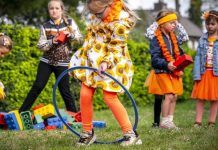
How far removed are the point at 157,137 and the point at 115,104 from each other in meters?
0.79

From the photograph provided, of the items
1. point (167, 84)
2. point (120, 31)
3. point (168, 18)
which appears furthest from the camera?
point (168, 18)

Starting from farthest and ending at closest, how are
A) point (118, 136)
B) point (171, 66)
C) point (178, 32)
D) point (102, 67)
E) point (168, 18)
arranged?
point (178, 32) < point (168, 18) < point (171, 66) < point (118, 136) < point (102, 67)

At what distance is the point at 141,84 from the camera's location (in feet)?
44.2

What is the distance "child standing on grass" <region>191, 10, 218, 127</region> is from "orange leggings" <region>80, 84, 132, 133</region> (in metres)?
2.51

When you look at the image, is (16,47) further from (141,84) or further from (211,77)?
(141,84)

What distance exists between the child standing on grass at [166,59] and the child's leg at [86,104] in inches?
71.6

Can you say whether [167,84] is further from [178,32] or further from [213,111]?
[213,111]

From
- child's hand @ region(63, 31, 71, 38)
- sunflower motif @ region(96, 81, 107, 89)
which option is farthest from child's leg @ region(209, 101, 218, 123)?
sunflower motif @ region(96, 81, 107, 89)

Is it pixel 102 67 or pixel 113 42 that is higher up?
pixel 113 42

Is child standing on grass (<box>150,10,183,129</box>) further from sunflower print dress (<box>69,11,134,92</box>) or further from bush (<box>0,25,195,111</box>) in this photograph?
bush (<box>0,25,195,111</box>)

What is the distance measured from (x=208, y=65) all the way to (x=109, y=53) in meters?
2.78

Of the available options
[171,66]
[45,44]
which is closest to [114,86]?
[171,66]

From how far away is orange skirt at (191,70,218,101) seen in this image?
7.29 meters

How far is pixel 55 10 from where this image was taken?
24.5 ft
